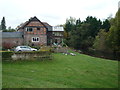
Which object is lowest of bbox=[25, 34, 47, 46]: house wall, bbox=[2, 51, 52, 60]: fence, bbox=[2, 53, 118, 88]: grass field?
bbox=[2, 53, 118, 88]: grass field

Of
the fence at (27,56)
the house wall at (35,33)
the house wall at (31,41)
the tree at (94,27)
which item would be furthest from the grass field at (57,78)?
the tree at (94,27)

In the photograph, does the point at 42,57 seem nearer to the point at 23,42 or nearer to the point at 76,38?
the point at 23,42

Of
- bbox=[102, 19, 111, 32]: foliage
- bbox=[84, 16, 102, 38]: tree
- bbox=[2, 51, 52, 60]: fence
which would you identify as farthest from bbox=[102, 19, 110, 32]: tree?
bbox=[2, 51, 52, 60]: fence

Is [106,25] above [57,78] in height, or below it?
above

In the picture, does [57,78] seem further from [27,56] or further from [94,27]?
[94,27]

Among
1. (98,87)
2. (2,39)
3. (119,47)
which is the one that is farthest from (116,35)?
(2,39)

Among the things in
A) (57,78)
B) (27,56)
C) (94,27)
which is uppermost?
(94,27)

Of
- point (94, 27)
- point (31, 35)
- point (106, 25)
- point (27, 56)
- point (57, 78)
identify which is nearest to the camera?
point (57, 78)

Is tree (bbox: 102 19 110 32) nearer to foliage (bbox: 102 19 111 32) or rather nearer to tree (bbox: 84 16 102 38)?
foliage (bbox: 102 19 111 32)

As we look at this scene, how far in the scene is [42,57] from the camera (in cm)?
1617

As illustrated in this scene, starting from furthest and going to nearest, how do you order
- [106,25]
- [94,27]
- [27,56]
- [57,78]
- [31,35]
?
[94,27], [106,25], [31,35], [27,56], [57,78]

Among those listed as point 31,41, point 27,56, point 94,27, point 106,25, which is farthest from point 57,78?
point 106,25

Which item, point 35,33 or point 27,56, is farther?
point 35,33

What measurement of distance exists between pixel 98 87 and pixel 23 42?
1219 inches
